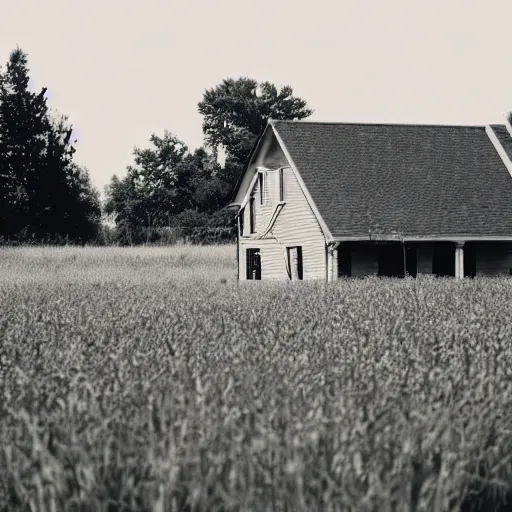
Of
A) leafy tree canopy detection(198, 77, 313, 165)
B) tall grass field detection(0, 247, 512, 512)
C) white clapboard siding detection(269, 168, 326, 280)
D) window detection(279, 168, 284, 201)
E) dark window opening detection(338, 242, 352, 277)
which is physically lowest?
tall grass field detection(0, 247, 512, 512)

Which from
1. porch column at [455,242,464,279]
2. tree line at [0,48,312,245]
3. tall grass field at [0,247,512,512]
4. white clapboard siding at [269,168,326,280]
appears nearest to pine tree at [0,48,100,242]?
tree line at [0,48,312,245]

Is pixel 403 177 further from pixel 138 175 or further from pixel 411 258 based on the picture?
pixel 138 175

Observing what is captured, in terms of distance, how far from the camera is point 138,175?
77.8 metres

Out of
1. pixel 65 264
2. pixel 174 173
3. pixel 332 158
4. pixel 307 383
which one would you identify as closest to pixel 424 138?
pixel 332 158

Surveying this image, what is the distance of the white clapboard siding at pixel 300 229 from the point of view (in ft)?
91.4

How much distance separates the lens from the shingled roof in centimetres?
2752

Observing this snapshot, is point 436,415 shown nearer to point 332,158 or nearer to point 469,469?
point 469,469

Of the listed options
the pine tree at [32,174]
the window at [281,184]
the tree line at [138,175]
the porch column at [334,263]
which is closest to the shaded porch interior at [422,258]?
the porch column at [334,263]

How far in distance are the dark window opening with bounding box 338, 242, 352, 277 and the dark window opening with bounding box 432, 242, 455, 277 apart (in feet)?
9.28

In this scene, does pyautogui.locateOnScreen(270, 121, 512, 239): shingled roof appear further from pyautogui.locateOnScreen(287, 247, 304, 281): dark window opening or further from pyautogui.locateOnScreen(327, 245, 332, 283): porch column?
pyautogui.locateOnScreen(287, 247, 304, 281): dark window opening

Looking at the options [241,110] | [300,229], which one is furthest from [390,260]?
[241,110]

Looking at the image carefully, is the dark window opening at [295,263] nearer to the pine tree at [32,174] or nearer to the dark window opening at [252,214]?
the dark window opening at [252,214]

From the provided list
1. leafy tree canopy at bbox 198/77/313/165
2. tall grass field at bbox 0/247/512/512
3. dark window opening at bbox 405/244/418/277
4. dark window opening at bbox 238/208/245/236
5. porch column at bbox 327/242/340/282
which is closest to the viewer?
tall grass field at bbox 0/247/512/512

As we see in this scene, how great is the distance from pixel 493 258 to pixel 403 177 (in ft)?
11.6
